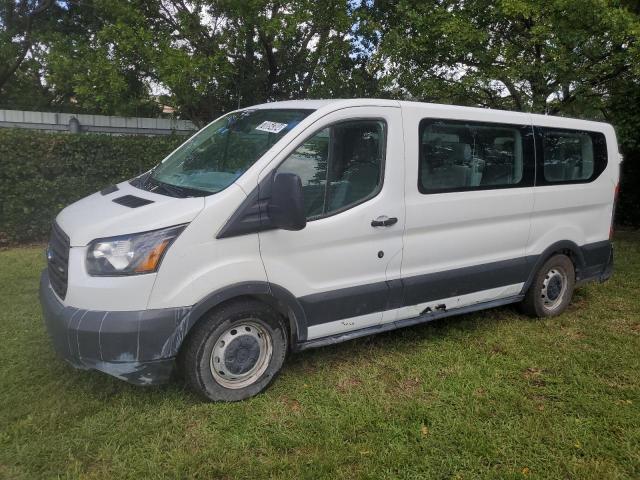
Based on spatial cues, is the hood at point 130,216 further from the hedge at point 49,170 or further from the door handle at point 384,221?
the hedge at point 49,170

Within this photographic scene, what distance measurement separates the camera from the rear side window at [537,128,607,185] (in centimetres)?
482

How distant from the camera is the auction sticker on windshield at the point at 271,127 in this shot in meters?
3.61

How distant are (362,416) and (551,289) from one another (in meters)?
2.75

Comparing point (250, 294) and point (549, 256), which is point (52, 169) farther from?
point (549, 256)

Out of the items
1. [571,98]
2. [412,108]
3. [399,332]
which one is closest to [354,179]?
[412,108]

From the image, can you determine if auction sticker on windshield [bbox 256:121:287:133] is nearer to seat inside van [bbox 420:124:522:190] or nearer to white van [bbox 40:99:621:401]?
white van [bbox 40:99:621:401]

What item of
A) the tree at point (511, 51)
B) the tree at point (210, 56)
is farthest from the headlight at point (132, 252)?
the tree at point (511, 51)

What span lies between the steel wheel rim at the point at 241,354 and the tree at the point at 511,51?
21.3 feet

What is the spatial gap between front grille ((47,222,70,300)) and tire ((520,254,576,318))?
3.91 metres

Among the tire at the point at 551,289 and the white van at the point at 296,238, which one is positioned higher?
the white van at the point at 296,238

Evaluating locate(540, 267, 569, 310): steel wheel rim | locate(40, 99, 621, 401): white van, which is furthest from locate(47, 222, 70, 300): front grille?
locate(540, 267, 569, 310): steel wheel rim

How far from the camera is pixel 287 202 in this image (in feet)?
10.4

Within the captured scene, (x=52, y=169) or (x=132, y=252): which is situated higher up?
(x=52, y=169)

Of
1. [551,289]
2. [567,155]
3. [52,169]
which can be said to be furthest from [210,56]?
[551,289]
